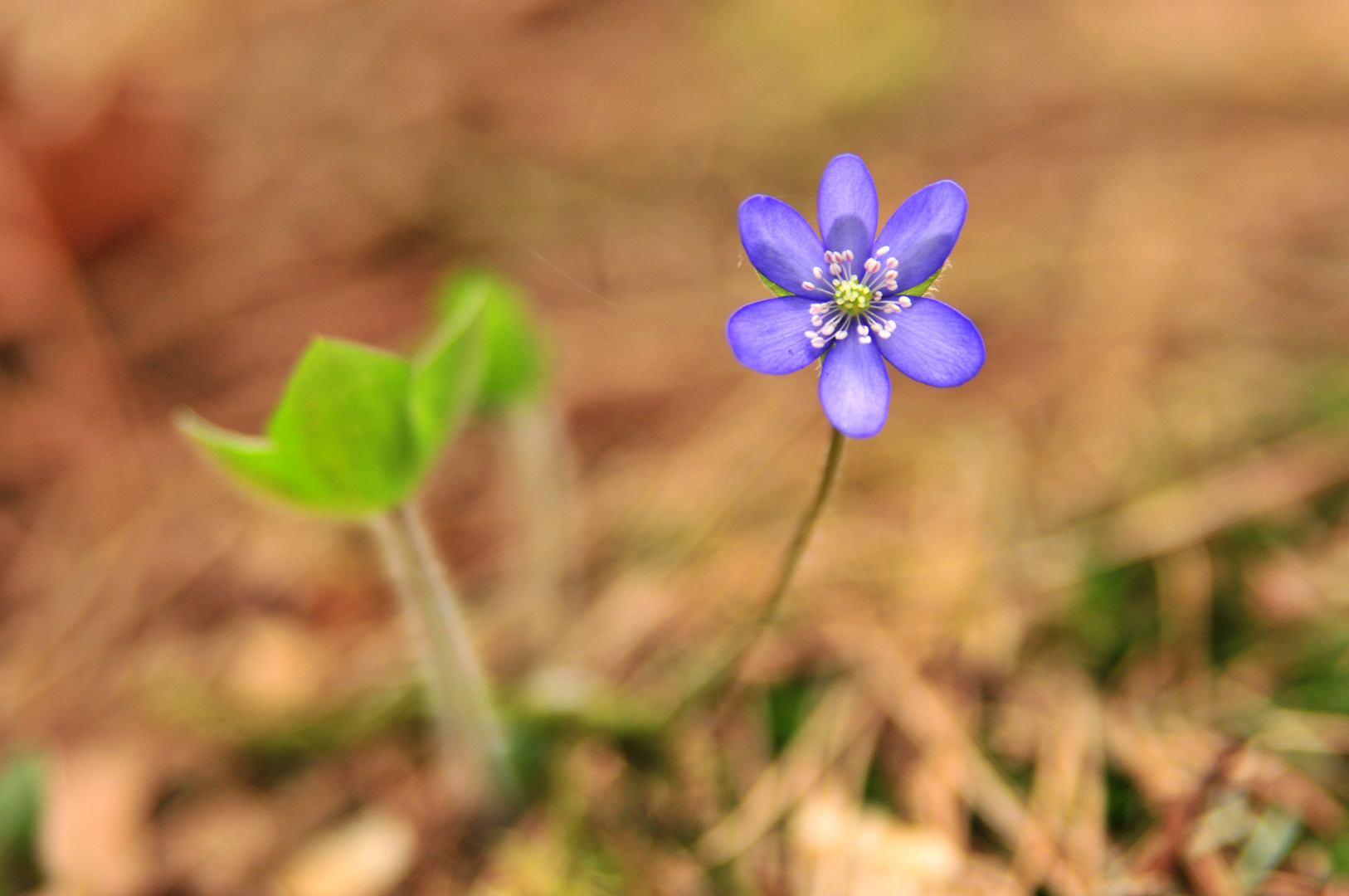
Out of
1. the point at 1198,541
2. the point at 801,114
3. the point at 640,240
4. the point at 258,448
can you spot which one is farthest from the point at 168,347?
the point at 1198,541

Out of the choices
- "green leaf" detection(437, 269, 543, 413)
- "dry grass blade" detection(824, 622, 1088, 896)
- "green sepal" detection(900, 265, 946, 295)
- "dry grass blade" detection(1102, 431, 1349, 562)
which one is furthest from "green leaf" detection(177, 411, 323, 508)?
"dry grass blade" detection(1102, 431, 1349, 562)

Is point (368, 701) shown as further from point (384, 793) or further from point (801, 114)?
point (801, 114)

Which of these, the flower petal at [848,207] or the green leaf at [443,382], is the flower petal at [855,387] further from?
the green leaf at [443,382]

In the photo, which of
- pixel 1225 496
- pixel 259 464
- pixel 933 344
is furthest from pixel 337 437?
pixel 1225 496

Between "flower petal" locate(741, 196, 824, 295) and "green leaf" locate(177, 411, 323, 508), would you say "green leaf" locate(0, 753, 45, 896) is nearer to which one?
"green leaf" locate(177, 411, 323, 508)

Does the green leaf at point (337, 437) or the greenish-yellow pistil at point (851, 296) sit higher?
the green leaf at point (337, 437)

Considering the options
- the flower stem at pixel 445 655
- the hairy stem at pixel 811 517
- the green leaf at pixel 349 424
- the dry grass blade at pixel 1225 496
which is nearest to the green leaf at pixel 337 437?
the green leaf at pixel 349 424

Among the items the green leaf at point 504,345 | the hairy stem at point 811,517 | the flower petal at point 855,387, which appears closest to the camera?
the flower petal at point 855,387
